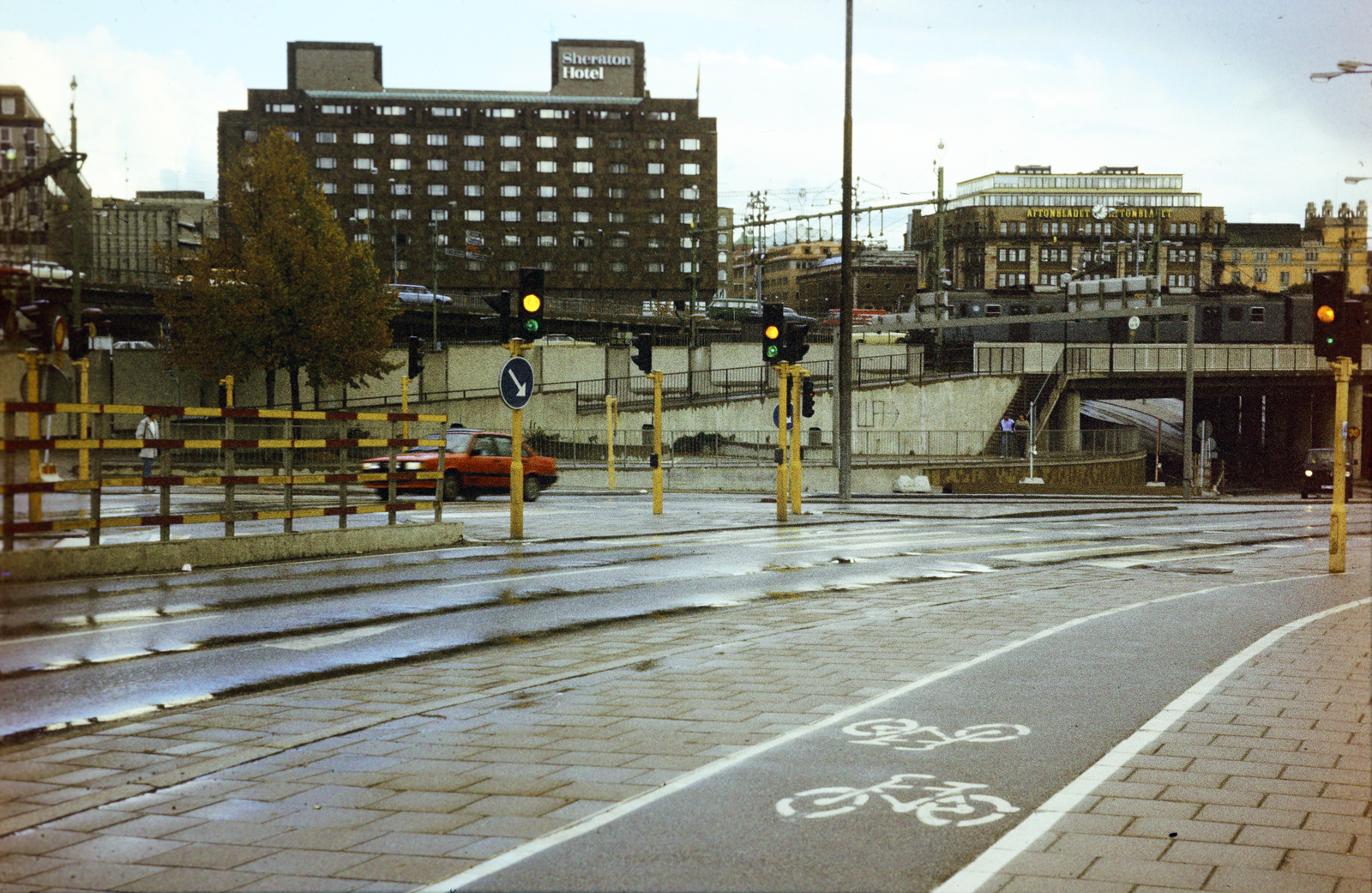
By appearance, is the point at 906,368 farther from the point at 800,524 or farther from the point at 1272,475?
the point at 800,524

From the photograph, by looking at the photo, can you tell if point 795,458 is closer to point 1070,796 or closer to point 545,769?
point 545,769

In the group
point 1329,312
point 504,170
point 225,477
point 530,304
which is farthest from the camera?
point 504,170

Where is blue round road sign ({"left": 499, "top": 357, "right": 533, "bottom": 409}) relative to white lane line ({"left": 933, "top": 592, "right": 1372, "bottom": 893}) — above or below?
above

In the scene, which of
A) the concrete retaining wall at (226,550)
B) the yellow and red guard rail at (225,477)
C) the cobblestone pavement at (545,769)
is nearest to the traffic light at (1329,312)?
the cobblestone pavement at (545,769)

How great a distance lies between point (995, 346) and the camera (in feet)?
214

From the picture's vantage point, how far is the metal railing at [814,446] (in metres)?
45.2

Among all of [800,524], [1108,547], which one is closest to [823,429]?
[800,524]

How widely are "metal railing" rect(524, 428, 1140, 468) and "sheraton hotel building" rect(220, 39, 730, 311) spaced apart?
5968 centimetres

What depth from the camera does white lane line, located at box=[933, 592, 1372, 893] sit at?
4445 millimetres

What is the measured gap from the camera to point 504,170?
112250 millimetres

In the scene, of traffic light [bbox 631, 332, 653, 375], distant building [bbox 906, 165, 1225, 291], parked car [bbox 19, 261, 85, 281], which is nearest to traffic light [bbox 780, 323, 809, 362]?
traffic light [bbox 631, 332, 653, 375]

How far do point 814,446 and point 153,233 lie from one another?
5731 cm

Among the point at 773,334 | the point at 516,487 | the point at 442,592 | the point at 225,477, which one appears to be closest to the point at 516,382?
the point at 516,487

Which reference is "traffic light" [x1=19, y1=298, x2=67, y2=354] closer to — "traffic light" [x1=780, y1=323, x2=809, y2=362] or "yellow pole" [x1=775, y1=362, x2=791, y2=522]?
"yellow pole" [x1=775, y1=362, x2=791, y2=522]
